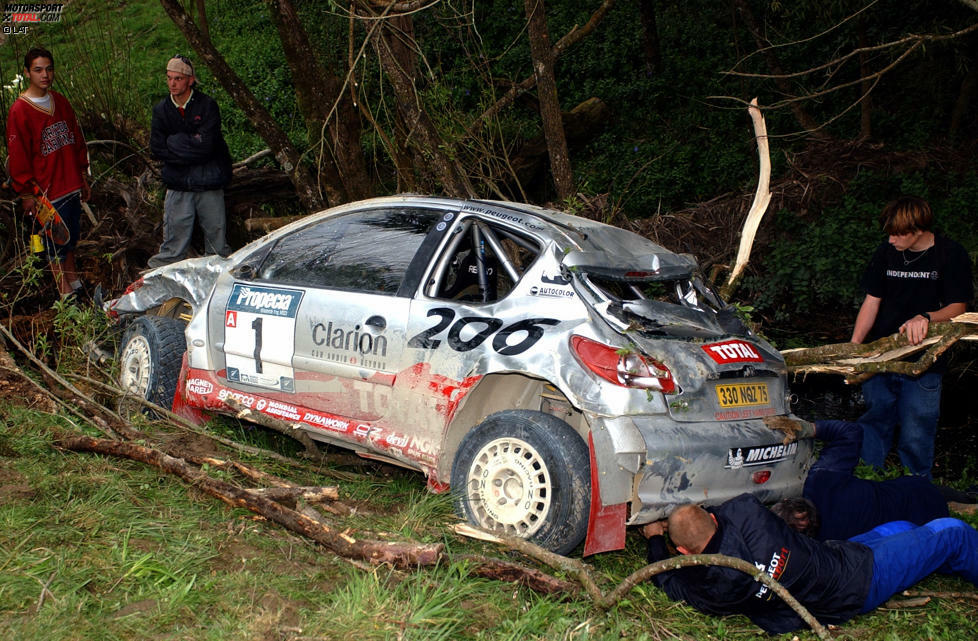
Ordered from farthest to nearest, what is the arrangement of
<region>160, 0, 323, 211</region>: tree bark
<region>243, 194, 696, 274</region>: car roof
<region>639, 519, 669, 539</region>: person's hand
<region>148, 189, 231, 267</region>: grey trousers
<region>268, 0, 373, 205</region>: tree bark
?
<region>160, 0, 323, 211</region>: tree bark < <region>268, 0, 373, 205</region>: tree bark < <region>148, 189, 231, 267</region>: grey trousers < <region>243, 194, 696, 274</region>: car roof < <region>639, 519, 669, 539</region>: person's hand

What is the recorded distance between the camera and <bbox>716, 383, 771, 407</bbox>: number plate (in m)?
4.18

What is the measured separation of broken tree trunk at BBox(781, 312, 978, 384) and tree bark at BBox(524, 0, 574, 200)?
3.96m

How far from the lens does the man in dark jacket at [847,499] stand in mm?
4273

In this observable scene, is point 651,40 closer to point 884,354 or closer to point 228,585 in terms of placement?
point 884,354

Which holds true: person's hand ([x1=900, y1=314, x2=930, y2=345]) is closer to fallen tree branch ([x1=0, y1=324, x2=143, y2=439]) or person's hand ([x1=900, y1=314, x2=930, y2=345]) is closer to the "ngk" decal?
the "ngk" decal

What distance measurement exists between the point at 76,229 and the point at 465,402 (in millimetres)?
4932

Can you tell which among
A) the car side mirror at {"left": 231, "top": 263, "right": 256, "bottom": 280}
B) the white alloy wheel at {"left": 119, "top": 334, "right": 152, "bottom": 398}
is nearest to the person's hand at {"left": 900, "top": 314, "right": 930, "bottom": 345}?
the car side mirror at {"left": 231, "top": 263, "right": 256, "bottom": 280}

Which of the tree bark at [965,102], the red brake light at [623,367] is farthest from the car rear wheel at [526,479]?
the tree bark at [965,102]

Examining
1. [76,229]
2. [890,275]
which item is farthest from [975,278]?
[76,229]

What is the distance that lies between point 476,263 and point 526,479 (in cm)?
137

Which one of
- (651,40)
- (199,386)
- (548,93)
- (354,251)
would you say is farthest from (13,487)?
(651,40)

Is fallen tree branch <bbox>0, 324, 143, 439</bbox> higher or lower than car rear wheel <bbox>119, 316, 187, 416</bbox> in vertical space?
lower

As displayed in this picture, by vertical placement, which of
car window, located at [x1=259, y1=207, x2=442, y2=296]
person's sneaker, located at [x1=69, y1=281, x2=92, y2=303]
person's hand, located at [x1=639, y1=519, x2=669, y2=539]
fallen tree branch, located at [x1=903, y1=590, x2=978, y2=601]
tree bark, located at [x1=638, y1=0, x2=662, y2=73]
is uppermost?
tree bark, located at [x1=638, y1=0, x2=662, y2=73]

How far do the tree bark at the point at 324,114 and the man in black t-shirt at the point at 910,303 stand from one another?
5.00 metres
